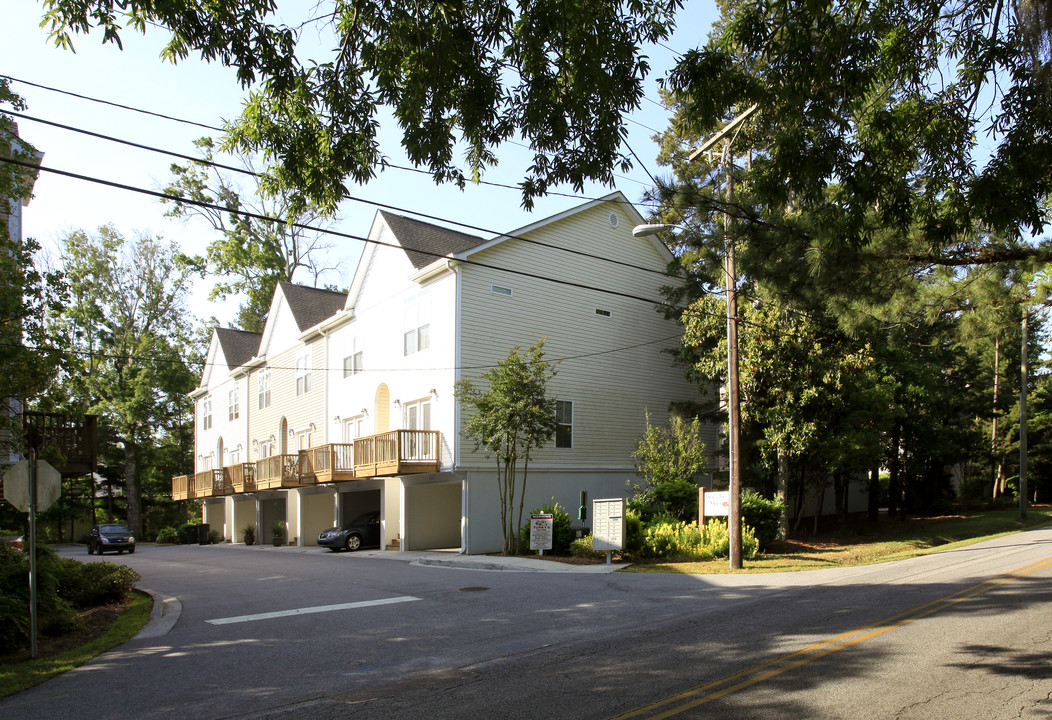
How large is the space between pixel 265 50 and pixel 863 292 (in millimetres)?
8370

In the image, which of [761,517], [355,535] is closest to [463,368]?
[355,535]

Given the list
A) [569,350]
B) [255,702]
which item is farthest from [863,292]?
[569,350]

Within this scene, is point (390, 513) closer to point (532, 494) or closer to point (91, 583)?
point (532, 494)

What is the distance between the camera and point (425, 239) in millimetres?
27438

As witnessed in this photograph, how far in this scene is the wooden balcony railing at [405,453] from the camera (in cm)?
2388

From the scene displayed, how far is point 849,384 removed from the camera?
23203 mm

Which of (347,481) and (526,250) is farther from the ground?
(526,250)

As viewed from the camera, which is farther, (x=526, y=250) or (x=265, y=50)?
(x=526, y=250)

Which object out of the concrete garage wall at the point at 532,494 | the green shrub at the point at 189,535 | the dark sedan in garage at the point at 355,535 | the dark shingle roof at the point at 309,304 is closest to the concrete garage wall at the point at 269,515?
the green shrub at the point at 189,535

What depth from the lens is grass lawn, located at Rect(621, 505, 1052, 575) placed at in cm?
1806

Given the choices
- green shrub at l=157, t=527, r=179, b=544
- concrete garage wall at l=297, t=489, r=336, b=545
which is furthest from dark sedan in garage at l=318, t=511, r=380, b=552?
green shrub at l=157, t=527, r=179, b=544

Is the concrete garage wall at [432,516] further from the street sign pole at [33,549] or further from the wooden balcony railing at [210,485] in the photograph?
the wooden balcony railing at [210,485]

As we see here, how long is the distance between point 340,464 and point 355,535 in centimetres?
266

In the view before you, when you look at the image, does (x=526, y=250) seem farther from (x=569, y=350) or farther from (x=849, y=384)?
(x=849, y=384)
